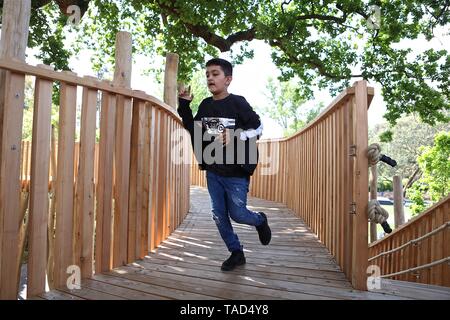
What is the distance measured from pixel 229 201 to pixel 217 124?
63cm

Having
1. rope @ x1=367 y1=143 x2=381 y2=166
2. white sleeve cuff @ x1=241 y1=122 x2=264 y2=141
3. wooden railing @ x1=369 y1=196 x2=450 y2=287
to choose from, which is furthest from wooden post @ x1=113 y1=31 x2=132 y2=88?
wooden railing @ x1=369 y1=196 x2=450 y2=287

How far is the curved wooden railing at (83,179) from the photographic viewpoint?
6.73 feet

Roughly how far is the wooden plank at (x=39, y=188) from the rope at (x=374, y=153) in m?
2.05

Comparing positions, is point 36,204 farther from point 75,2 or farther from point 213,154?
point 75,2

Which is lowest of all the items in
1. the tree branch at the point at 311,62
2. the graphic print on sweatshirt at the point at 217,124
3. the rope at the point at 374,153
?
the rope at the point at 374,153

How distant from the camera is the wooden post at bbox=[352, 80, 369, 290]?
2385mm

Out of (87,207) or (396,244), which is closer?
(87,207)

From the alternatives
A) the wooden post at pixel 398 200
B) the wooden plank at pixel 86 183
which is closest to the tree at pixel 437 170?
the wooden post at pixel 398 200

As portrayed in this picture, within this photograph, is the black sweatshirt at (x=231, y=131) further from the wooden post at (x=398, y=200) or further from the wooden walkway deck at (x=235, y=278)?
the wooden post at (x=398, y=200)

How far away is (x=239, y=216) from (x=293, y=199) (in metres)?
3.77

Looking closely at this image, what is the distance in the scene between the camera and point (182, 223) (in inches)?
206

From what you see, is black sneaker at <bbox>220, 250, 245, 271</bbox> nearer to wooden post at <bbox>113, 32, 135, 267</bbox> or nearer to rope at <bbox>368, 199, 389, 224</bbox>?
wooden post at <bbox>113, 32, 135, 267</bbox>
